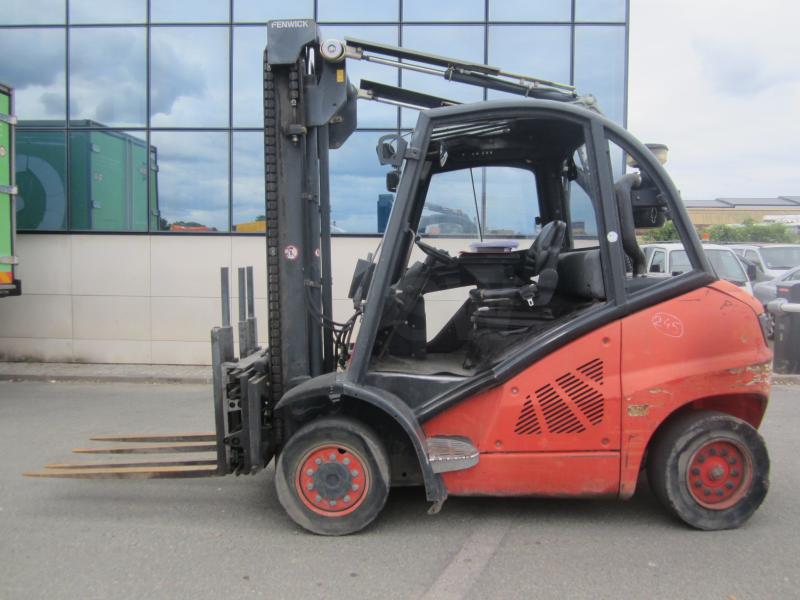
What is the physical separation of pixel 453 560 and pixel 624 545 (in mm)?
1036

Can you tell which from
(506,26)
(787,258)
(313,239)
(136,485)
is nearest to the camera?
(313,239)

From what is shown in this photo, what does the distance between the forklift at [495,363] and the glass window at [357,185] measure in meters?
6.64

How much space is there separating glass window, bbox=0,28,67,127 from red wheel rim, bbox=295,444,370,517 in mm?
9812

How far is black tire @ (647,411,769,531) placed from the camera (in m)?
4.04

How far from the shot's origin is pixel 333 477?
4.04 metres

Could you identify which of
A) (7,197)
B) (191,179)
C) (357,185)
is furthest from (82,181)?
(357,185)

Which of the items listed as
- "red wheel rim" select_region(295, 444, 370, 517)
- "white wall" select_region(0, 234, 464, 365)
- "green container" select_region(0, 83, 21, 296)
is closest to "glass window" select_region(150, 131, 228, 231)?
"white wall" select_region(0, 234, 464, 365)

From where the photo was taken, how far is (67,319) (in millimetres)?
11211

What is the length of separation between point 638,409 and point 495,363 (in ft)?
2.85

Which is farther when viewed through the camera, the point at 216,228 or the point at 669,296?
the point at 216,228

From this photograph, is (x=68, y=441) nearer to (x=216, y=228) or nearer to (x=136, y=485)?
(x=136, y=485)

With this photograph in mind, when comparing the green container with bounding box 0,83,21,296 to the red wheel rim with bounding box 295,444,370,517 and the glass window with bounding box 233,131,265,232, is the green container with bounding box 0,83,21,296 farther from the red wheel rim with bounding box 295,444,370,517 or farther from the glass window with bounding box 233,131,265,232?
the red wheel rim with bounding box 295,444,370,517

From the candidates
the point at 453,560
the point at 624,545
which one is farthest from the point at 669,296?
the point at 453,560

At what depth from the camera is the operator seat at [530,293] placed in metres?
4.36
